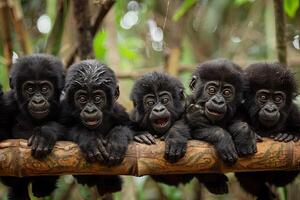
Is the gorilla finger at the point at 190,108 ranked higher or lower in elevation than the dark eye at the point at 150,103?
lower

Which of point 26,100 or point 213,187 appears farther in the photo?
point 213,187

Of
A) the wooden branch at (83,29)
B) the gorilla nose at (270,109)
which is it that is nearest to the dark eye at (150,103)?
the gorilla nose at (270,109)

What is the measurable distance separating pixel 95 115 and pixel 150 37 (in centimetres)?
448

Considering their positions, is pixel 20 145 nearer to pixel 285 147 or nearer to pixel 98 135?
pixel 98 135

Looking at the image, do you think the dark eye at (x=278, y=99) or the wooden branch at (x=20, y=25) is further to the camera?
the wooden branch at (x=20, y=25)

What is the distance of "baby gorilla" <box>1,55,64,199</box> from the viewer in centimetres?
409

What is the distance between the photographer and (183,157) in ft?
12.3

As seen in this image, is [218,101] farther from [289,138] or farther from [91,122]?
[91,122]

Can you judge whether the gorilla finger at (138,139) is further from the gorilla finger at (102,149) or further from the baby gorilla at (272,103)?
the baby gorilla at (272,103)

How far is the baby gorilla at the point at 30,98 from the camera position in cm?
409

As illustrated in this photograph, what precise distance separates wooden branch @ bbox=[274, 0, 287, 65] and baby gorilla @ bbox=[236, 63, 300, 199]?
622mm

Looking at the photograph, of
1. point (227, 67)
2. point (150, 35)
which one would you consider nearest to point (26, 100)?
point (227, 67)

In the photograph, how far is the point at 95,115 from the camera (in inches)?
155

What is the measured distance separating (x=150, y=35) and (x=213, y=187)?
4.15m
